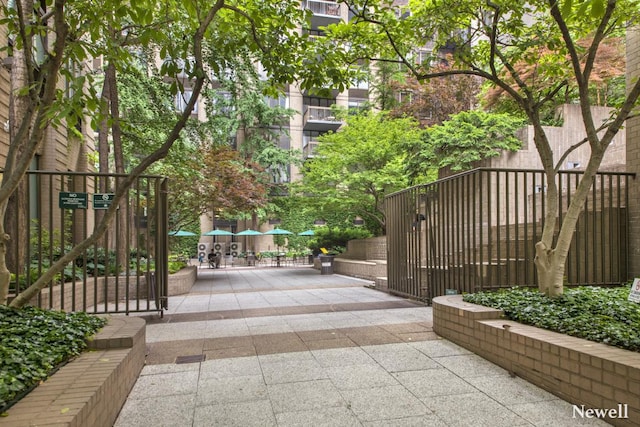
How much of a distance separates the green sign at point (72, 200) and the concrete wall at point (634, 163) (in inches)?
374

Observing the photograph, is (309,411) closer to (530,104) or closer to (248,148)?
(530,104)

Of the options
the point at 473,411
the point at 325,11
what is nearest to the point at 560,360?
the point at 473,411

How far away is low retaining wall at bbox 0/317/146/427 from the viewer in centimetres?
249

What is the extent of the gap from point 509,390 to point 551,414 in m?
0.51

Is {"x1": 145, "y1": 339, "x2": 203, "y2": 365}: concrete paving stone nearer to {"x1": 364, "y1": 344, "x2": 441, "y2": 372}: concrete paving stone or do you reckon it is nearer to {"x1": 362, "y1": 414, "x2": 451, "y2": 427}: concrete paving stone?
{"x1": 364, "y1": 344, "x2": 441, "y2": 372}: concrete paving stone

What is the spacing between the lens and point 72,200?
21.0 ft

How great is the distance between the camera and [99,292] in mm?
9133

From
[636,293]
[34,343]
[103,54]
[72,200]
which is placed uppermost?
[103,54]

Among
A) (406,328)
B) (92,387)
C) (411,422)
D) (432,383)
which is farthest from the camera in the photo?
(406,328)

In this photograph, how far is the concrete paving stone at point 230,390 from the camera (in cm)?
374

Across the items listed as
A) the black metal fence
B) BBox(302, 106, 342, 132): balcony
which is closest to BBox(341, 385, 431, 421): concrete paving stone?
the black metal fence

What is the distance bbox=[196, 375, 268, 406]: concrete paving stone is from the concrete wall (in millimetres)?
7280

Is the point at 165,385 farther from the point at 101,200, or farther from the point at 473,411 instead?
the point at 101,200

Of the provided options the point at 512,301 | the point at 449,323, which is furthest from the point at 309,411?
the point at 512,301
